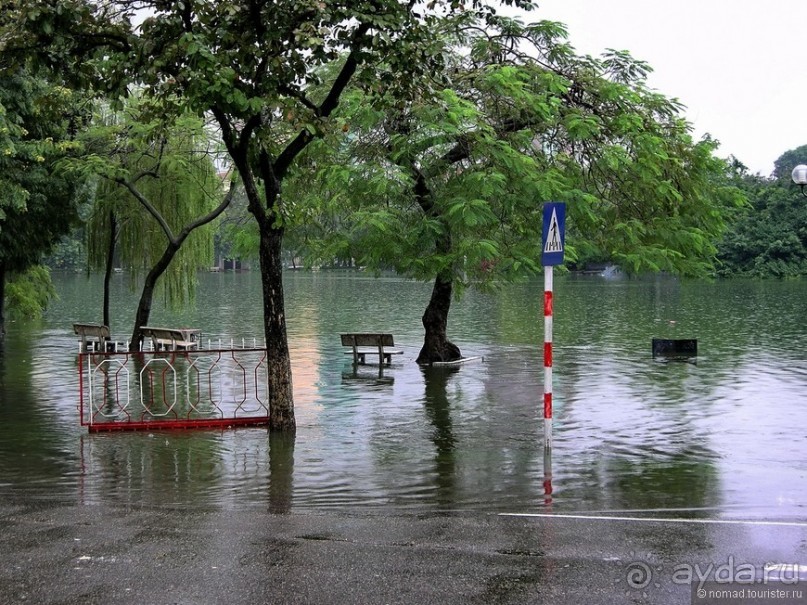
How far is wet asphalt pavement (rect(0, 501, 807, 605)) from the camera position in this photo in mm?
6344

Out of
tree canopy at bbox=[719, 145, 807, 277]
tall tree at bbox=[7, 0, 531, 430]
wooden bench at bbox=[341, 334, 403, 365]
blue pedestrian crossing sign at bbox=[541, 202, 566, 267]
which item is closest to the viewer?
blue pedestrian crossing sign at bbox=[541, 202, 566, 267]

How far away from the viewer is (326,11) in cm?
1211

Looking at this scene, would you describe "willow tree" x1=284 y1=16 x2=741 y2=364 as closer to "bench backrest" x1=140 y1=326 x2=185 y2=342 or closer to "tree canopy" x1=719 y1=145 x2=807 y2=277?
"bench backrest" x1=140 y1=326 x2=185 y2=342

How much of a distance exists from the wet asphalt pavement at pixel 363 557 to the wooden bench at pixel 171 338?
51.9ft

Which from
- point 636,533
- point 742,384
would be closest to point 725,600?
point 636,533

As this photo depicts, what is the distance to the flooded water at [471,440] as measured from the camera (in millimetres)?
10070

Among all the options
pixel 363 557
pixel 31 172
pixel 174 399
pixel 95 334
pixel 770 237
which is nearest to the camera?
pixel 363 557

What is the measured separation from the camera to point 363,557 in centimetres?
724

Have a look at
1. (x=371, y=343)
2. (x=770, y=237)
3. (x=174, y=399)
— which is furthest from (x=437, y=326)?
(x=770, y=237)

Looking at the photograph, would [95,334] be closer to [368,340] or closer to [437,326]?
[368,340]

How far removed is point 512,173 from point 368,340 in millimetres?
5929

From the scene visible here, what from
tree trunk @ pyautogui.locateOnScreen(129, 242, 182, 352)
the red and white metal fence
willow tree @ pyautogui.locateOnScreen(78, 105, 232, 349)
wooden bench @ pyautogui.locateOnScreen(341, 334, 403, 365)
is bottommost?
the red and white metal fence

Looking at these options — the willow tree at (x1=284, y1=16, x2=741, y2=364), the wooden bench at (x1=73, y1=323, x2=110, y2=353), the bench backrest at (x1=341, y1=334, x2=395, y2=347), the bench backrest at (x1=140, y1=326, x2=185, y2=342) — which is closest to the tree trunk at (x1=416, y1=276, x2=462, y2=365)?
the willow tree at (x1=284, y1=16, x2=741, y2=364)

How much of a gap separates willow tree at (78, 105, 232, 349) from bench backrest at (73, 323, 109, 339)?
752 millimetres
